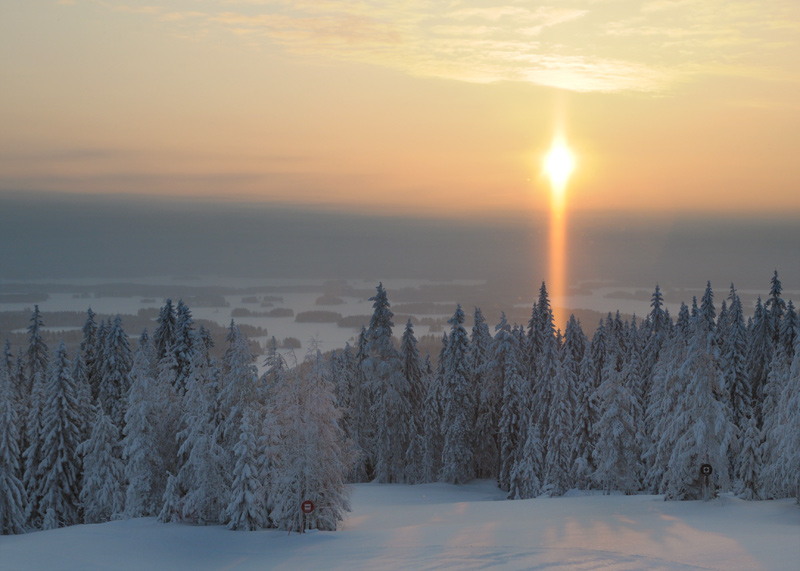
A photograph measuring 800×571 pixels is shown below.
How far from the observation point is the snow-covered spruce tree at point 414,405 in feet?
199

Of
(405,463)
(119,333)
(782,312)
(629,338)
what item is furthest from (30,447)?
(782,312)

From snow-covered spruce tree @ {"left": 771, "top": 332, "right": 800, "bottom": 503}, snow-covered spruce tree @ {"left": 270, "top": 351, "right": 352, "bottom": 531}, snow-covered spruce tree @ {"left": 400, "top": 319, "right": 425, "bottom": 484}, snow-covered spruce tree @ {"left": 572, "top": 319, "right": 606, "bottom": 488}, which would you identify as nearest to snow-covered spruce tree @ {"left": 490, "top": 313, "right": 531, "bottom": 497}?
snow-covered spruce tree @ {"left": 572, "top": 319, "right": 606, "bottom": 488}

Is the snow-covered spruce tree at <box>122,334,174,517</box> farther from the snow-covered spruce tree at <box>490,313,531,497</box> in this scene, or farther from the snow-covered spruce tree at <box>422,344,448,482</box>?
the snow-covered spruce tree at <box>490,313,531,497</box>

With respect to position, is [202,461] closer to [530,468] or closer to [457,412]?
[530,468]

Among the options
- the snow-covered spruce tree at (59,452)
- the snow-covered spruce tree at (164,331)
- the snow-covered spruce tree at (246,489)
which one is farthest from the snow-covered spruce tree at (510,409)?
the snow-covered spruce tree at (59,452)

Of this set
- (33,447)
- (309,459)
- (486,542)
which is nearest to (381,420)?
(33,447)

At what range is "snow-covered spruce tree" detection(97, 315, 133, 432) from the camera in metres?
57.2

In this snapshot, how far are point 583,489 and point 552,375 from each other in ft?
31.0

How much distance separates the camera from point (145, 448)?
3906 cm

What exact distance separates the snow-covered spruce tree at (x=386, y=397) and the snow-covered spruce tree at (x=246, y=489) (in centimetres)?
2631

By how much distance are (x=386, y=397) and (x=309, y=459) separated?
27666mm

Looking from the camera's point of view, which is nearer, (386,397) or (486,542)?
(486,542)

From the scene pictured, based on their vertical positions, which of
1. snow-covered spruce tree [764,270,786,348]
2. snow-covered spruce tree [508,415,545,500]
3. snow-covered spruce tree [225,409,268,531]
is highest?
snow-covered spruce tree [764,270,786,348]

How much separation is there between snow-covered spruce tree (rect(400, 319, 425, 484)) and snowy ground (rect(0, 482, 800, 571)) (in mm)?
22619
